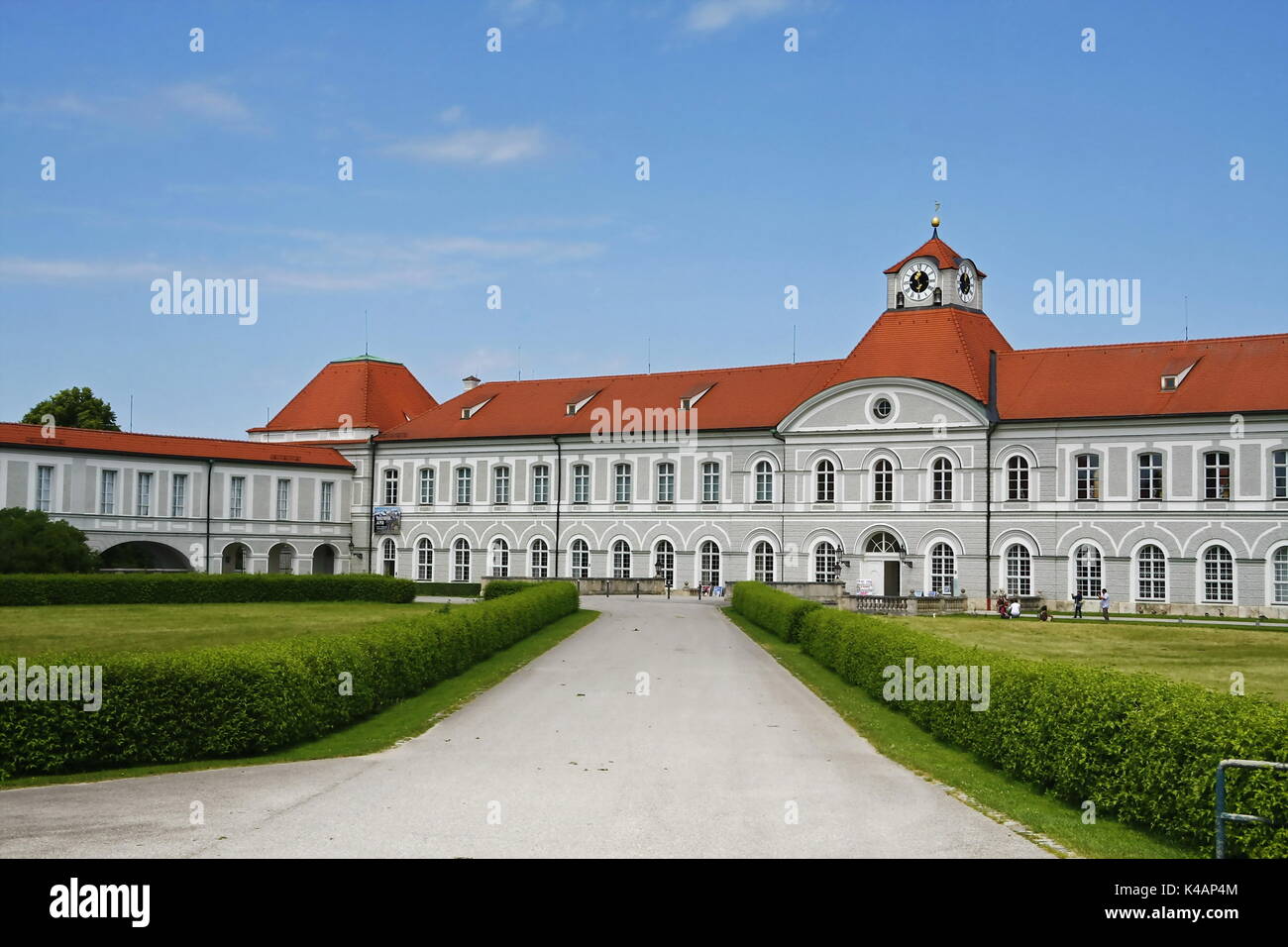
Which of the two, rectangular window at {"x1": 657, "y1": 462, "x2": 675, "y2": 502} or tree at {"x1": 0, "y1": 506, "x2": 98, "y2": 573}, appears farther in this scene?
rectangular window at {"x1": 657, "y1": 462, "x2": 675, "y2": 502}

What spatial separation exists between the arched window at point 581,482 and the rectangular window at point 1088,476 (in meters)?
22.2

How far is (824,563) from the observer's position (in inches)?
2020

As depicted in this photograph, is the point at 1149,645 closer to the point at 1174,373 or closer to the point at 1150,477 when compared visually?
the point at 1150,477

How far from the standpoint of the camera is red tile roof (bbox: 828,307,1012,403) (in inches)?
1948

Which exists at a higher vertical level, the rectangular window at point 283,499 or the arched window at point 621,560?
the rectangular window at point 283,499

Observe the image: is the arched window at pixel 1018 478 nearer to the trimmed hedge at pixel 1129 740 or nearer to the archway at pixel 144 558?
the trimmed hedge at pixel 1129 740

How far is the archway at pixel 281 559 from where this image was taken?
194ft

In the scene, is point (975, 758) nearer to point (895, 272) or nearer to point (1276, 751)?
point (1276, 751)

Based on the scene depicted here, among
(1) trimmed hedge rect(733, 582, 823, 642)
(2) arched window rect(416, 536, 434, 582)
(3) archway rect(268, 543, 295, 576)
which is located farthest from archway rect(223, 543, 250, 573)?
(1) trimmed hedge rect(733, 582, 823, 642)

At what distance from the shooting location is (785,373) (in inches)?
2245

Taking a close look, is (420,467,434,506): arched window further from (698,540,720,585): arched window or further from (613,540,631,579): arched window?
(698,540,720,585): arched window

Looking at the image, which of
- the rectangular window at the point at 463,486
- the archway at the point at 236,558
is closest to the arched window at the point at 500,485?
the rectangular window at the point at 463,486

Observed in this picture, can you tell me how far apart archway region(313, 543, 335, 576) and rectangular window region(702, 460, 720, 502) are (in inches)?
789

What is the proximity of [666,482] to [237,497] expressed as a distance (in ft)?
67.3
